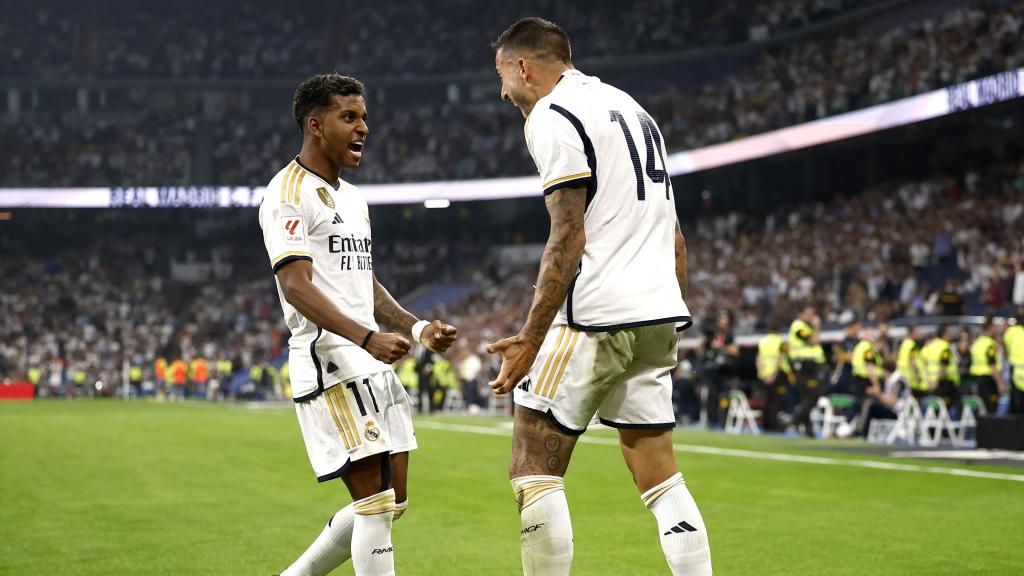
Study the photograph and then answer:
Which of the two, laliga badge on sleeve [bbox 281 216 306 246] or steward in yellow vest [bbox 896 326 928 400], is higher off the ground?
laliga badge on sleeve [bbox 281 216 306 246]

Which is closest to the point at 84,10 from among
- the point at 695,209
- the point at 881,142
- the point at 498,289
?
the point at 498,289

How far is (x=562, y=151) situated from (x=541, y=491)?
4.18 feet

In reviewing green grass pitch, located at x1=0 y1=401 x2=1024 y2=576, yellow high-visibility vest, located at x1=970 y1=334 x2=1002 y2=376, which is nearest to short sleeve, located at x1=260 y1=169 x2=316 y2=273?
green grass pitch, located at x1=0 y1=401 x2=1024 y2=576

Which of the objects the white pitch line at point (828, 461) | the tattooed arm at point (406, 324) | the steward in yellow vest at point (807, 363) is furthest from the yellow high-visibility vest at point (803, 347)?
the tattooed arm at point (406, 324)

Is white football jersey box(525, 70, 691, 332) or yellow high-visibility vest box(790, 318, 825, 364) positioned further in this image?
yellow high-visibility vest box(790, 318, 825, 364)

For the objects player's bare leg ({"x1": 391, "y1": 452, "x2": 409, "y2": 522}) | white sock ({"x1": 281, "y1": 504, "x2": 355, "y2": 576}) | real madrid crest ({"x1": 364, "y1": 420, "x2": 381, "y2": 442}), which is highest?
real madrid crest ({"x1": 364, "y1": 420, "x2": 381, "y2": 442})

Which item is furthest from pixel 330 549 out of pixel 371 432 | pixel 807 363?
pixel 807 363

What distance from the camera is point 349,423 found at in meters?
5.11

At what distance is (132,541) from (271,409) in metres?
25.7

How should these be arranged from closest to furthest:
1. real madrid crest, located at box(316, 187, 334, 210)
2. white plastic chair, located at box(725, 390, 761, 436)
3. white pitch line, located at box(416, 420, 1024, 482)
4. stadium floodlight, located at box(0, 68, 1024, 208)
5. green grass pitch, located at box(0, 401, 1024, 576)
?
real madrid crest, located at box(316, 187, 334, 210) < green grass pitch, located at box(0, 401, 1024, 576) < white pitch line, located at box(416, 420, 1024, 482) < white plastic chair, located at box(725, 390, 761, 436) < stadium floodlight, located at box(0, 68, 1024, 208)

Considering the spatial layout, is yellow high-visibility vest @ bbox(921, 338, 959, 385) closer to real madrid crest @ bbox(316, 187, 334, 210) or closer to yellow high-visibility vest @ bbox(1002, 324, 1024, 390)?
yellow high-visibility vest @ bbox(1002, 324, 1024, 390)

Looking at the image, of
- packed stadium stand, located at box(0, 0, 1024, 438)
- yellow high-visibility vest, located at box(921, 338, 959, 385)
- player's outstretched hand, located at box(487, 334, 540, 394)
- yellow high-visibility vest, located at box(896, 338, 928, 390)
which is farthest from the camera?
packed stadium stand, located at box(0, 0, 1024, 438)

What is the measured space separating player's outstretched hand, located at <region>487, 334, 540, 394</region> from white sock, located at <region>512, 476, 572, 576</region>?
0.40 meters

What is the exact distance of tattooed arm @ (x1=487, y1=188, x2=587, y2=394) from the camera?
14.4 ft
